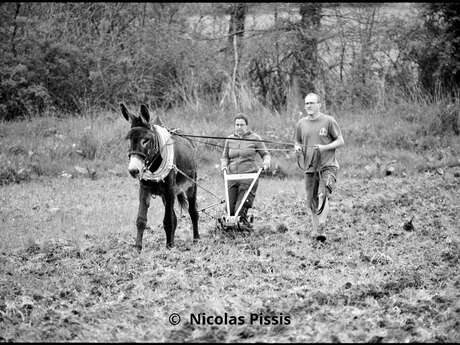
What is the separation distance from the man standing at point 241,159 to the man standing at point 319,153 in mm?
961

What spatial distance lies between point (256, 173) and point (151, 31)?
1386 centimetres

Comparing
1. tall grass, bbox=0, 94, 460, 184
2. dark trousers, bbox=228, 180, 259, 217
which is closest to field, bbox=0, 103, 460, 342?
dark trousers, bbox=228, 180, 259, 217

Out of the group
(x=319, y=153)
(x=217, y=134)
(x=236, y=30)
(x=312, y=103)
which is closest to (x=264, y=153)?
(x=319, y=153)

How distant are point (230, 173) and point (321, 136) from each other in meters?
1.82

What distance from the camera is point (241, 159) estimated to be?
1009 centimetres

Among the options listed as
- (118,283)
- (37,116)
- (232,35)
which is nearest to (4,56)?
(37,116)

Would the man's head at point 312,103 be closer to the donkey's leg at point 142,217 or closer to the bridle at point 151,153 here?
the bridle at point 151,153

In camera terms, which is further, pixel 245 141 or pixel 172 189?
pixel 245 141

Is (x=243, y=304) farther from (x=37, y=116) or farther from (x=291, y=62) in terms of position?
(x=291, y=62)

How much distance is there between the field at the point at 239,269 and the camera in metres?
5.55

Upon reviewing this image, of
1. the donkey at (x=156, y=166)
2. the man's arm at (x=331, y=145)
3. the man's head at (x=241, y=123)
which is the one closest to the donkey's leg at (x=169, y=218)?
the donkey at (x=156, y=166)

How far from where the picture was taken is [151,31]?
73.4 feet

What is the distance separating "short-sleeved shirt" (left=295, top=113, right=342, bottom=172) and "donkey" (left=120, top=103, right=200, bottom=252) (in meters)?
1.80

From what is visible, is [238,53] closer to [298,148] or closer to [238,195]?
[238,195]
